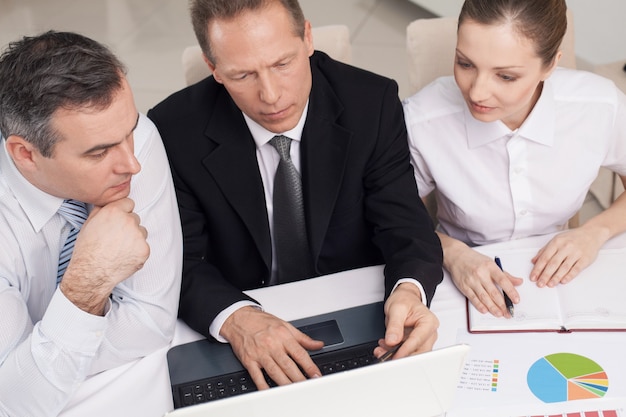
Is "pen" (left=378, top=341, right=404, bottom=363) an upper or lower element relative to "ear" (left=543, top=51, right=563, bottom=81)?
lower

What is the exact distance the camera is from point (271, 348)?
1483 mm

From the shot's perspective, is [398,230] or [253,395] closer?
[253,395]

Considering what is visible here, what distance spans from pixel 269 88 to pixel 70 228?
1.77 ft

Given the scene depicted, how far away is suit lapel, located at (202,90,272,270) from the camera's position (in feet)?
6.02

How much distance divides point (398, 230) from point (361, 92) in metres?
0.37

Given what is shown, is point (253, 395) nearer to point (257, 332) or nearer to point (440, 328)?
point (257, 332)

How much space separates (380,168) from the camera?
188 centimetres

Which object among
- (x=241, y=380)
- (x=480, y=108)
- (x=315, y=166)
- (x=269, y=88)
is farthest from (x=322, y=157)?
(x=241, y=380)

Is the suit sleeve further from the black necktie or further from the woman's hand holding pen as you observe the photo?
the black necktie

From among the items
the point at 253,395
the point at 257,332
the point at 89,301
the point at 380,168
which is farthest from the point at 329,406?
the point at 380,168

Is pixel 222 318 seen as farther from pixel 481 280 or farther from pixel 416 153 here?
pixel 416 153

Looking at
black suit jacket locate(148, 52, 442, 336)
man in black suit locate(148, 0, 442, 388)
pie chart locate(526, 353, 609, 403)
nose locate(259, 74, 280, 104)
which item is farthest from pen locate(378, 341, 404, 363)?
nose locate(259, 74, 280, 104)

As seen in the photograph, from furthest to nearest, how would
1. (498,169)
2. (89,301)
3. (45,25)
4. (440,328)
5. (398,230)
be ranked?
(45,25)
(498,169)
(398,230)
(440,328)
(89,301)

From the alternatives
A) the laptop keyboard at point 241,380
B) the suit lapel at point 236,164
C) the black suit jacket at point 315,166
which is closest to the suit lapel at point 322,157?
the black suit jacket at point 315,166
